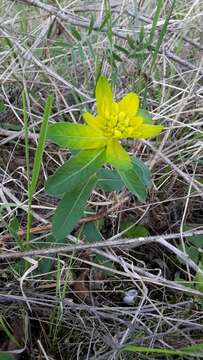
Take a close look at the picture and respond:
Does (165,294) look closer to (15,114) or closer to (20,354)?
(20,354)

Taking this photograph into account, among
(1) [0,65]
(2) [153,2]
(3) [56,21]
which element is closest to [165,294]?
(1) [0,65]

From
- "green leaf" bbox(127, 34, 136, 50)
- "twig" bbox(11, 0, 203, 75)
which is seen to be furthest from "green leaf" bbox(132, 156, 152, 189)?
"twig" bbox(11, 0, 203, 75)

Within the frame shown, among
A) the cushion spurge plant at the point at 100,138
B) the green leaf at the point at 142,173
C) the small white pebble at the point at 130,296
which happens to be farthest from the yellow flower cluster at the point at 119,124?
the small white pebble at the point at 130,296

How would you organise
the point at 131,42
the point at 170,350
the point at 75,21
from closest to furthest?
1. the point at 170,350
2. the point at 131,42
3. the point at 75,21

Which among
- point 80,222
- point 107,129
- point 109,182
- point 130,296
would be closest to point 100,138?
point 107,129

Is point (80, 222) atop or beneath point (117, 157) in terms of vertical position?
beneath

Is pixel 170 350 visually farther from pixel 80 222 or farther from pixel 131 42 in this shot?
pixel 131 42

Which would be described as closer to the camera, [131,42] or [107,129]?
[107,129]
